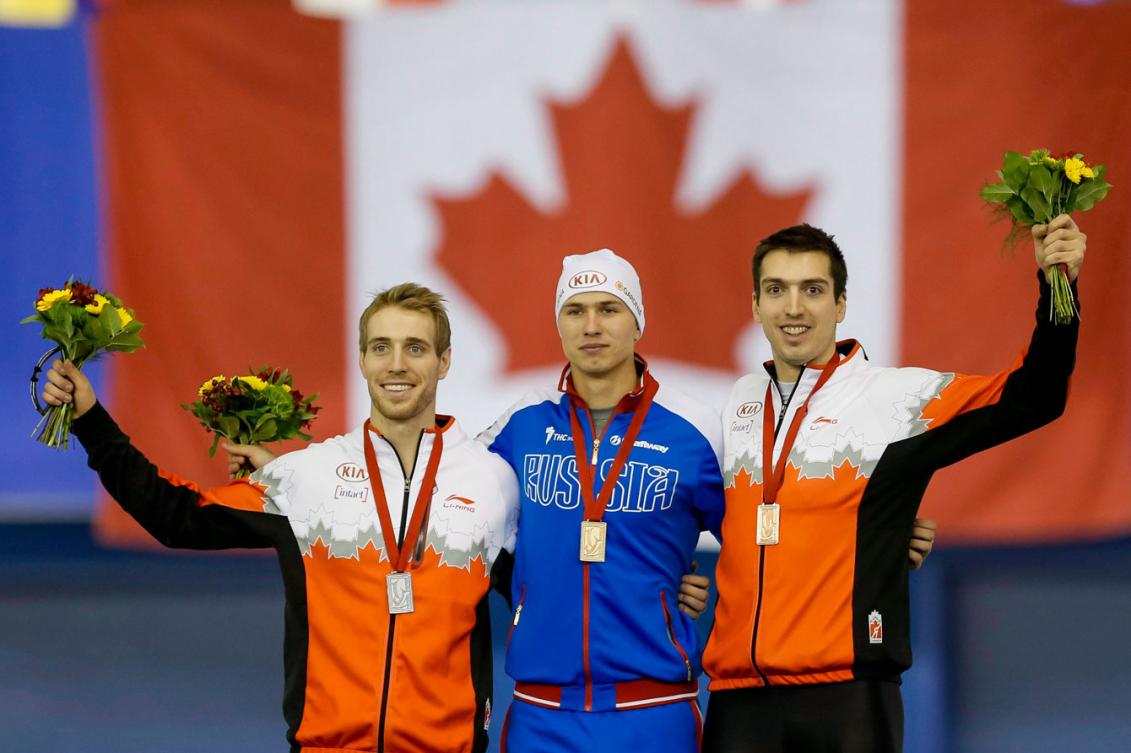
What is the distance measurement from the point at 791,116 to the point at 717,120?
296 millimetres

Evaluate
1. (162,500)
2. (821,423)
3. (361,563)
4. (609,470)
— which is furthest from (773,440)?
(162,500)

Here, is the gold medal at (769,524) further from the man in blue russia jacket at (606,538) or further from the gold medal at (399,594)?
the gold medal at (399,594)

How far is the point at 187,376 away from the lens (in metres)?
5.27

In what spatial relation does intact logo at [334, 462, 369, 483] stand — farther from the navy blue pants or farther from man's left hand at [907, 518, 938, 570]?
man's left hand at [907, 518, 938, 570]

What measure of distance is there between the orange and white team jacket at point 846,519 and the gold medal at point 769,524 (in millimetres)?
18

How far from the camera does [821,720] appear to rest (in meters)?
3.03

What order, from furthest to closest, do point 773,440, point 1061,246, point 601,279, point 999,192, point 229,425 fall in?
1. point 229,425
2. point 601,279
3. point 773,440
4. point 999,192
5. point 1061,246

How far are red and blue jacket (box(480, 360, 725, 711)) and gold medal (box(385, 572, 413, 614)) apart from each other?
317mm

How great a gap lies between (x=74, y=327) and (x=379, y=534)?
0.86 metres

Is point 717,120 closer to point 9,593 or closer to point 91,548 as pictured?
point 91,548

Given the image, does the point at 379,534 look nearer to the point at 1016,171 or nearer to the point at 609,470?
the point at 609,470

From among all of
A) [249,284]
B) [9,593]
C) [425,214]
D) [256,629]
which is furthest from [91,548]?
[425,214]

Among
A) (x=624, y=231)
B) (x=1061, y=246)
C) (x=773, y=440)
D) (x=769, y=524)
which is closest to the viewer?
(x=1061, y=246)

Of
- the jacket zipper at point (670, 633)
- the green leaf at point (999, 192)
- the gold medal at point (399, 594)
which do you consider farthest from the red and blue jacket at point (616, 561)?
the green leaf at point (999, 192)
